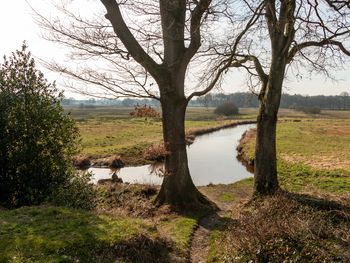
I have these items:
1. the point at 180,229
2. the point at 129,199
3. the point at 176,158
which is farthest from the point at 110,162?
the point at 180,229

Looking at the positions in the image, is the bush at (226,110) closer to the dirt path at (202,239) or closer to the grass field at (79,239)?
the dirt path at (202,239)

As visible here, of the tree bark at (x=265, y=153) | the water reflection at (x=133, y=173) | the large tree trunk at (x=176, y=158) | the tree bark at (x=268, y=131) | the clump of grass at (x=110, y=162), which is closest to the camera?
the large tree trunk at (x=176, y=158)

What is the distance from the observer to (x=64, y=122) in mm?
13641

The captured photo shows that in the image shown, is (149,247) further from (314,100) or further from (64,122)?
(314,100)

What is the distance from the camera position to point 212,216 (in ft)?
43.3

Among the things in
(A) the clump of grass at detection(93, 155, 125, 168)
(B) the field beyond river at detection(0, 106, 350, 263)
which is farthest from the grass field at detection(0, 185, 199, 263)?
(A) the clump of grass at detection(93, 155, 125, 168)

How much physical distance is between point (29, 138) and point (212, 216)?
690cm

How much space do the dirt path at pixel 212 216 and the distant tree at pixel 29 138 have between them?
5180 mm

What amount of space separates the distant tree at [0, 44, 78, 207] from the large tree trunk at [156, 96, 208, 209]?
362 cm

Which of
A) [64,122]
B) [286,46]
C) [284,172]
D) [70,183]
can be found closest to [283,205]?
[286,46]

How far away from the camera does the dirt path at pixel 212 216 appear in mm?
9875

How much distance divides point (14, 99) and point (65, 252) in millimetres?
7680

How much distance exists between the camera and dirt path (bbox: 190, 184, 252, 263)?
988 centimetres

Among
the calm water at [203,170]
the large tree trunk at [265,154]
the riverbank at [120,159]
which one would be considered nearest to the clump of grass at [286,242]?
the large tree trunk at [265,154]
